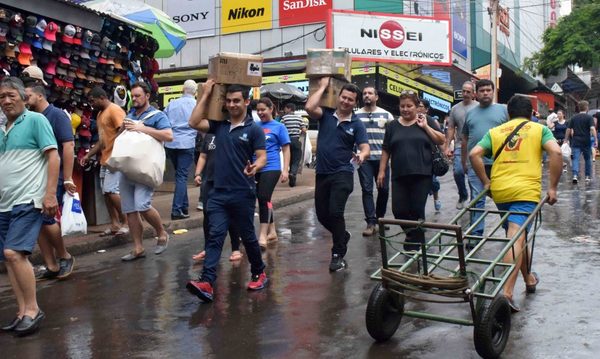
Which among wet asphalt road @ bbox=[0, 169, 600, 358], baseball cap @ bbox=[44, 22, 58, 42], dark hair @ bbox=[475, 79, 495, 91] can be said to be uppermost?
baseball cap @ bbox=[44, 22, 58, 42]

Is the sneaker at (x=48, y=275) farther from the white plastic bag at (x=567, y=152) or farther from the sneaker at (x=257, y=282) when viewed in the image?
the white plastic bag at (x=567, y=152)

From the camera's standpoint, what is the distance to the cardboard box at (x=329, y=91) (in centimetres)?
653

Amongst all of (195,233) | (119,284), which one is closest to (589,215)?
(195,233)

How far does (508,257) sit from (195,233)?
5255mm

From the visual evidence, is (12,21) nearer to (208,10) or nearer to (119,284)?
(119,284)

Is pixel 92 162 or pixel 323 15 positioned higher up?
pixel 323 15

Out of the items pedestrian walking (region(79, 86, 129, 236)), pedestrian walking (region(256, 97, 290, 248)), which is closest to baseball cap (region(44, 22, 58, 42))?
pedestrian walking (region(79, 86, 129, 236))

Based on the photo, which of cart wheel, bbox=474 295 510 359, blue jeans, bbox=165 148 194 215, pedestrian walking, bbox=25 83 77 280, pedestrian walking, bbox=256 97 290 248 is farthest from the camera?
blue jeans, bbox=165 148 194 215

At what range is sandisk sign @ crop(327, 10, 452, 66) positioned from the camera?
2864 centimetres

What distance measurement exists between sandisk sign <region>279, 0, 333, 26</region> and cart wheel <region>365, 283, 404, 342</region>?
25.9m

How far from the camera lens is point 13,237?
4953 millimetres

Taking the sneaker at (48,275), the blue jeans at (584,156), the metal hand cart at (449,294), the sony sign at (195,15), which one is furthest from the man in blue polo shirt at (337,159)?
the sony sign at (195,15)

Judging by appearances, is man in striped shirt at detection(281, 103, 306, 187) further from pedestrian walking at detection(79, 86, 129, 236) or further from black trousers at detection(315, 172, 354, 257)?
black trousers at detection(315, 172, 354, 257)

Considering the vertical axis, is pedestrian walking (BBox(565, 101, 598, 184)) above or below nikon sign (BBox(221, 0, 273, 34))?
below
